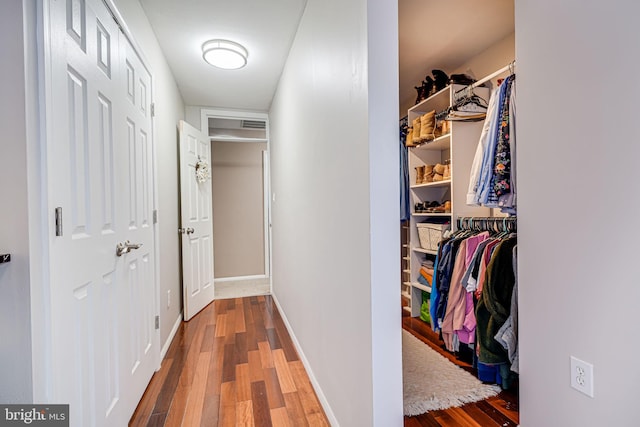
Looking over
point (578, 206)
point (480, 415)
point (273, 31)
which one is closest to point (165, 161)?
point (273, 31)

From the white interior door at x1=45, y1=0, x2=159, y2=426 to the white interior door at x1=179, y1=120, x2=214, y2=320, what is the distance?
1148 millimetres

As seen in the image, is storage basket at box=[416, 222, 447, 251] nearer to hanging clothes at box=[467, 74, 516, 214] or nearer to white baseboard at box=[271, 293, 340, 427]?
hanging clothes at box=[467, 74, 516, 214]

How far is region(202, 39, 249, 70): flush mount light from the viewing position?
2334 mm

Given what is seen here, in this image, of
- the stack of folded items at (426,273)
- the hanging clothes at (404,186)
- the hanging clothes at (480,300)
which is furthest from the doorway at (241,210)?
the hanging clothes at (480,300)

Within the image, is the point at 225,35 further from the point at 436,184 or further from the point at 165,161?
the point at 436,184

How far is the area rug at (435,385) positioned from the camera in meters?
1.62

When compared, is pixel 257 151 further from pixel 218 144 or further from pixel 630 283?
pixel 630 283

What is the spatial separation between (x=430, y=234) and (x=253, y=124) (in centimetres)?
282

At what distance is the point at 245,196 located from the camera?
15.2 ft

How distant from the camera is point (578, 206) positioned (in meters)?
1.02

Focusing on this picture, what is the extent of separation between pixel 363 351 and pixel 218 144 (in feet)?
13.4

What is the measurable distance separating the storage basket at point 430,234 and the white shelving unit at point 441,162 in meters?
0.05

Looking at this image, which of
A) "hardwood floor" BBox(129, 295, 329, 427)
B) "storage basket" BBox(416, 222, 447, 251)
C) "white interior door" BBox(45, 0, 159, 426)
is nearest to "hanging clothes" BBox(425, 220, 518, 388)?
"storage basket" BBox(416, 222, 447, 251)

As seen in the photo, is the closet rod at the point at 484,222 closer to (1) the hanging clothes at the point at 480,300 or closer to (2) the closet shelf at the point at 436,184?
(1) the hanging clothes at the point at 480,300
